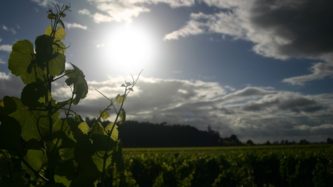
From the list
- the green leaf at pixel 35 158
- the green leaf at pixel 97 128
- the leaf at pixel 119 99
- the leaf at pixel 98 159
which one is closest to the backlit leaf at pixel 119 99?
the leaf at pixel 119 99

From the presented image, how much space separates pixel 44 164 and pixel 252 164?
93.8ft

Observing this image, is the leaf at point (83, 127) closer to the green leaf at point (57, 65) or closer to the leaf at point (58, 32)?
the green leaf at point (57, 65)

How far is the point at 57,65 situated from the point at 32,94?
0.45 ft

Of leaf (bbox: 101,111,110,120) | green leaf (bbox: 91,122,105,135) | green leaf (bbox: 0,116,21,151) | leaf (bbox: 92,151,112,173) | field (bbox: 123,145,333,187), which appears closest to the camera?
green leaf (bbox: 0,116,21,151)

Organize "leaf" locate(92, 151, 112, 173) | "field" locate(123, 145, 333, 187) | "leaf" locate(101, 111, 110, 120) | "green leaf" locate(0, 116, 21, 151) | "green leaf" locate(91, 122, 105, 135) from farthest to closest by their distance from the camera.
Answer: "field" locate(123, 145, 333, 187) → "leaf" locate(101, 111, 110, 120) → "green leaf" locate(91, 122, 105, 135) → "leaf" locate(92, 151, 112, 173) → "green leaf" locate(0, 116, 21, 151)

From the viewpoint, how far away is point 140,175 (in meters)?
20.4

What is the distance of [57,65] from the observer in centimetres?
149

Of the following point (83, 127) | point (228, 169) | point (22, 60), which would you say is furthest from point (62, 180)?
point (228, 169)

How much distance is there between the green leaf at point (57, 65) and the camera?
1485 millimetres

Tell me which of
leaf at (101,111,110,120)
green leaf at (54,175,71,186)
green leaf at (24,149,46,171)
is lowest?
green leaf at (54,175,71,186)

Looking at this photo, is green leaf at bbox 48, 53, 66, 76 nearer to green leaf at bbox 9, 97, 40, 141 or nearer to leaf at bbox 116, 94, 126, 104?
green leaf at bbox 9, 97, 40, 141

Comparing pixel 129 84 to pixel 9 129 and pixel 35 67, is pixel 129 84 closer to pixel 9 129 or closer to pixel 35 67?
pixel 35 67

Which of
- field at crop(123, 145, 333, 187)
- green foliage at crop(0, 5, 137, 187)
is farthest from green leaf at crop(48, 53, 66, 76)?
field at crop(123, 145, 333, 187)

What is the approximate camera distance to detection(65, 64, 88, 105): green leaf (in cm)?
154
